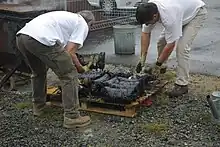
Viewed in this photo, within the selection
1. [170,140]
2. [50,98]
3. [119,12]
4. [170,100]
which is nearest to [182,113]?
[170,100]

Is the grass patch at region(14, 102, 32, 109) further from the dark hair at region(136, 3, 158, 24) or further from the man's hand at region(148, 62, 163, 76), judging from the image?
the dark hair at region(136, 3, 158, 24)

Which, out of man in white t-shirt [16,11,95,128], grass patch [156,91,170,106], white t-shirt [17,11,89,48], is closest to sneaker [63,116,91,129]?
man in white t-shirt [16,11,95,128]

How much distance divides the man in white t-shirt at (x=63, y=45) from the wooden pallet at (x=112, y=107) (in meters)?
0.38

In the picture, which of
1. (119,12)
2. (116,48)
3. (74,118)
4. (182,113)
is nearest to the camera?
(74,118)

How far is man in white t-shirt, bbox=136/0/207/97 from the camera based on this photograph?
568cm

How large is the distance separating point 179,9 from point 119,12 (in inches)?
247

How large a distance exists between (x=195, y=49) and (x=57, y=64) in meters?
4.85

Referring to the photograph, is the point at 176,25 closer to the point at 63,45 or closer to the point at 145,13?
the point at 145,13

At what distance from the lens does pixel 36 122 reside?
5.52m

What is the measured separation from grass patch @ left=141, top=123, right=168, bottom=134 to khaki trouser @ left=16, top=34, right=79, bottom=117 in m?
0.84

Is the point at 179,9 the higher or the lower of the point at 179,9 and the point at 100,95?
the higher

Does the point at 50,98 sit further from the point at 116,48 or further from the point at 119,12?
the point at 119,12

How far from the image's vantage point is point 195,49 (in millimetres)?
9312

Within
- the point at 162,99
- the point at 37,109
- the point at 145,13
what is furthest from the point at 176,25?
the point at 37,109
